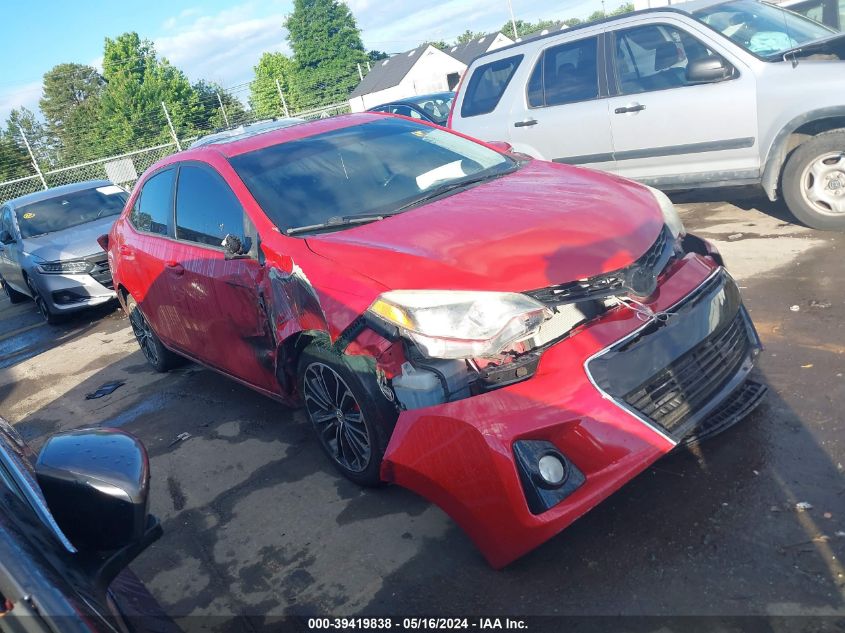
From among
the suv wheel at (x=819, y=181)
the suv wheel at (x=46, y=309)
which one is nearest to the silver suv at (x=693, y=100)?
the suv wheel at (x=819, y=181)

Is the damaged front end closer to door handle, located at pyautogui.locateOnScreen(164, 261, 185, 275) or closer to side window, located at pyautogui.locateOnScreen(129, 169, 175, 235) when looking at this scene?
door handle, located at pyautogui.locateOnScreen(164, 261, 185, 275)

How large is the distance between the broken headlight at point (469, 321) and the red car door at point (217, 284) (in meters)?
1.20

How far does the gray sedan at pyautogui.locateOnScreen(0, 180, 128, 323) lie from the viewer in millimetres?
8562

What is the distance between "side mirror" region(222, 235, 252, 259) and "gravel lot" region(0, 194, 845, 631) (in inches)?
46.5

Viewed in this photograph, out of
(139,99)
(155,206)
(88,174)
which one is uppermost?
(139,99)

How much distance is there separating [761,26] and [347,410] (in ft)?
16.9

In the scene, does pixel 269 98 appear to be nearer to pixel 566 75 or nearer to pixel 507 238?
pixel 566 75

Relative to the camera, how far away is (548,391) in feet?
8.03

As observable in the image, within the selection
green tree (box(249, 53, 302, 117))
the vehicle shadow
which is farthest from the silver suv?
green tree (box(249, 53, 302, 117))

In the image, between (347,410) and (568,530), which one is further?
(347,410)

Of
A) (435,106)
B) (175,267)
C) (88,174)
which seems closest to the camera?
(175,267)

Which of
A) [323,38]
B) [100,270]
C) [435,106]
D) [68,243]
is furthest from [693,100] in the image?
[323,38]

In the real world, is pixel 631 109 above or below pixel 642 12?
below

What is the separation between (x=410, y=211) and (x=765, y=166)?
372 centimetres
